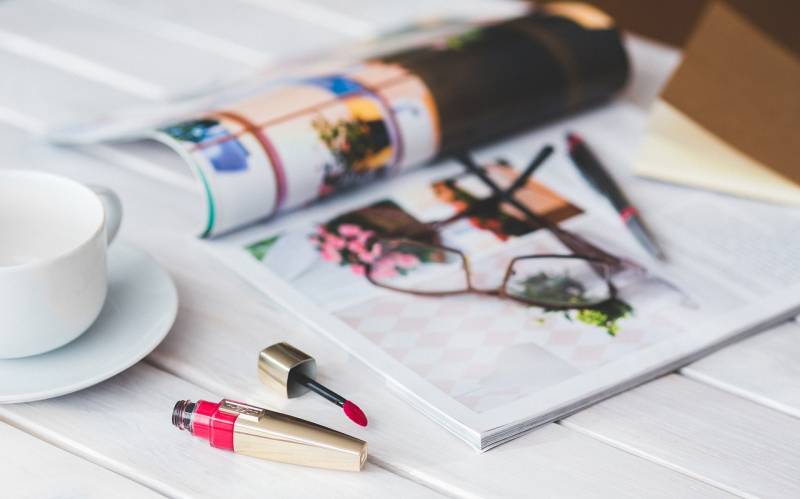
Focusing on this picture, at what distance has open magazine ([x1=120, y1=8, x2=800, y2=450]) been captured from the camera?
65 cm

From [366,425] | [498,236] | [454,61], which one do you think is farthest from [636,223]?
[366,425]

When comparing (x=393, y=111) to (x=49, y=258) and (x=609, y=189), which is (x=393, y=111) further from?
(x=49, y=258)

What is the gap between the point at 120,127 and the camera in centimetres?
88

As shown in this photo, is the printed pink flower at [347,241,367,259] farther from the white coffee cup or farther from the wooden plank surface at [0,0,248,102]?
the wooden plank surface at [0,0,248,102]

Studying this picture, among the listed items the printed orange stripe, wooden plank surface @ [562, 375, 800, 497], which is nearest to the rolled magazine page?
the printed orange stripe

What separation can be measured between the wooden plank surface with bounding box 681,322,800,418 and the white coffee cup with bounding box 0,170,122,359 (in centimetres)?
41

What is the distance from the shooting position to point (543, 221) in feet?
2.68

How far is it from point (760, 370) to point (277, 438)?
1.16 feet

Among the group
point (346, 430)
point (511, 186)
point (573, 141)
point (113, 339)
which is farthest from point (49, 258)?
point (573, 141)

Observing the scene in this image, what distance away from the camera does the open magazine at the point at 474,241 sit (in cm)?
65

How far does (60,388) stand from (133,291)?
11cm

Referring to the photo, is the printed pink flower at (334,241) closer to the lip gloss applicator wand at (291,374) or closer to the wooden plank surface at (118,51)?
the lip gloss applicator wand at (291,374)

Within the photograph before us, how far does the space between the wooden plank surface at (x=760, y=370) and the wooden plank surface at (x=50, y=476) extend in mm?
389

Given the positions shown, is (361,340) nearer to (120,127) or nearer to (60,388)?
(60,388)
